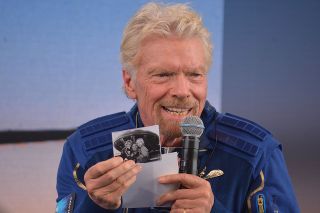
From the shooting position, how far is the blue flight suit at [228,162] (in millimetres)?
1179

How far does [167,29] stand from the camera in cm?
121

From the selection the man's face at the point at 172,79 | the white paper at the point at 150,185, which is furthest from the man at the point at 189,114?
the white paper at the point at 150,185

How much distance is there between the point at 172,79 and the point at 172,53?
0.22 feet

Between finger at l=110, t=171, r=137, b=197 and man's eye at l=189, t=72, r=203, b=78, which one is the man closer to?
man's eye at l=189, t=72, r=203, b=78

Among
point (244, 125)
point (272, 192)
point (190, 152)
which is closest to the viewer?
point (190, 152)

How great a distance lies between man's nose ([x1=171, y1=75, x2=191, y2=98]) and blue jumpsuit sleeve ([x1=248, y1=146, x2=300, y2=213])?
0.29 m

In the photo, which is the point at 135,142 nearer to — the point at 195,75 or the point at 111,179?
the point at 111,179

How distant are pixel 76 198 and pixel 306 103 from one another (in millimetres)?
1346

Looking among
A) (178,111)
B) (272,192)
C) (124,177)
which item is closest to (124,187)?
(124,177)

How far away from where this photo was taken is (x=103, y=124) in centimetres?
142

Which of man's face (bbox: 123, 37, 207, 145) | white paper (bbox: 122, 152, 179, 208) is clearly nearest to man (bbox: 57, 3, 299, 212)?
man's face (bbox: 123, 37, 207, 145)

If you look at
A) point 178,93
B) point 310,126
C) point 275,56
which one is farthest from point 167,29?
point 310,126

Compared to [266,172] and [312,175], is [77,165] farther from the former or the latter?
[312,175]

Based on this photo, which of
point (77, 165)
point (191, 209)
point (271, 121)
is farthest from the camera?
point (271, 121)
